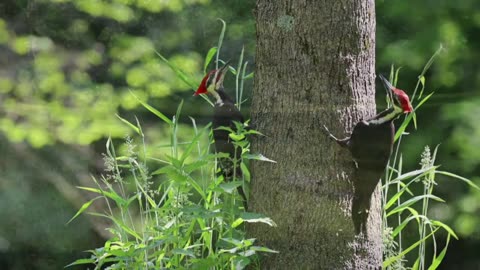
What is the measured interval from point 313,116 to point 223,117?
6.2 inches

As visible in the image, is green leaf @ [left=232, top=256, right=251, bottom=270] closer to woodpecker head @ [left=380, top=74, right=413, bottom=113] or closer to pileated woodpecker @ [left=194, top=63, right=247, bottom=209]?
pileated woodpecker @ [left=194, top=63, right=247, bottom=209]

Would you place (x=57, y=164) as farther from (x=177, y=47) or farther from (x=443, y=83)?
(x=443, y=83)

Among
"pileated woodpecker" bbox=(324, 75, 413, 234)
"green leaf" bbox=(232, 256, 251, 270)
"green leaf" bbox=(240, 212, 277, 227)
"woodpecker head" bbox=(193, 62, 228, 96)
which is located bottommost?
"green leaf" bbox=(232, 256, 251, 270)

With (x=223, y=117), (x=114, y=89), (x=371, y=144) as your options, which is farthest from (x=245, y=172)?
(x=114, y=89)

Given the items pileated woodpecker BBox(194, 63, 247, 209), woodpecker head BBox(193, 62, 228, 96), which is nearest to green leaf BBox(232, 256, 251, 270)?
pileated woodpecker BBox(194, 63, 247, 209)

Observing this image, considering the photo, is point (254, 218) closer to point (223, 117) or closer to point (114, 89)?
point (223, 117)

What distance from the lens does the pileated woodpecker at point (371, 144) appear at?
1.07 meters

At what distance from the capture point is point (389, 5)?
143cm

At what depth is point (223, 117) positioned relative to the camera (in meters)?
1.17

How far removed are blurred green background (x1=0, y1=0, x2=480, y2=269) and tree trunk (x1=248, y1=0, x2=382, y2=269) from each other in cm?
35

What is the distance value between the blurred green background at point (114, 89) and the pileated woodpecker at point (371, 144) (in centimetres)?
37

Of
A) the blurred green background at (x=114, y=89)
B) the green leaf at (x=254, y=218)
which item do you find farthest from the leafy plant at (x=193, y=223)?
the blurred green background at (x=114, y=89)

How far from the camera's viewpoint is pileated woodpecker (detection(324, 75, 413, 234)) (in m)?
1.07

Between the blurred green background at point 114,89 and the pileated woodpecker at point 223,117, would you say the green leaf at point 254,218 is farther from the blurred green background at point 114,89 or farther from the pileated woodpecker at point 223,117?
the blurred green background at point 114,89
